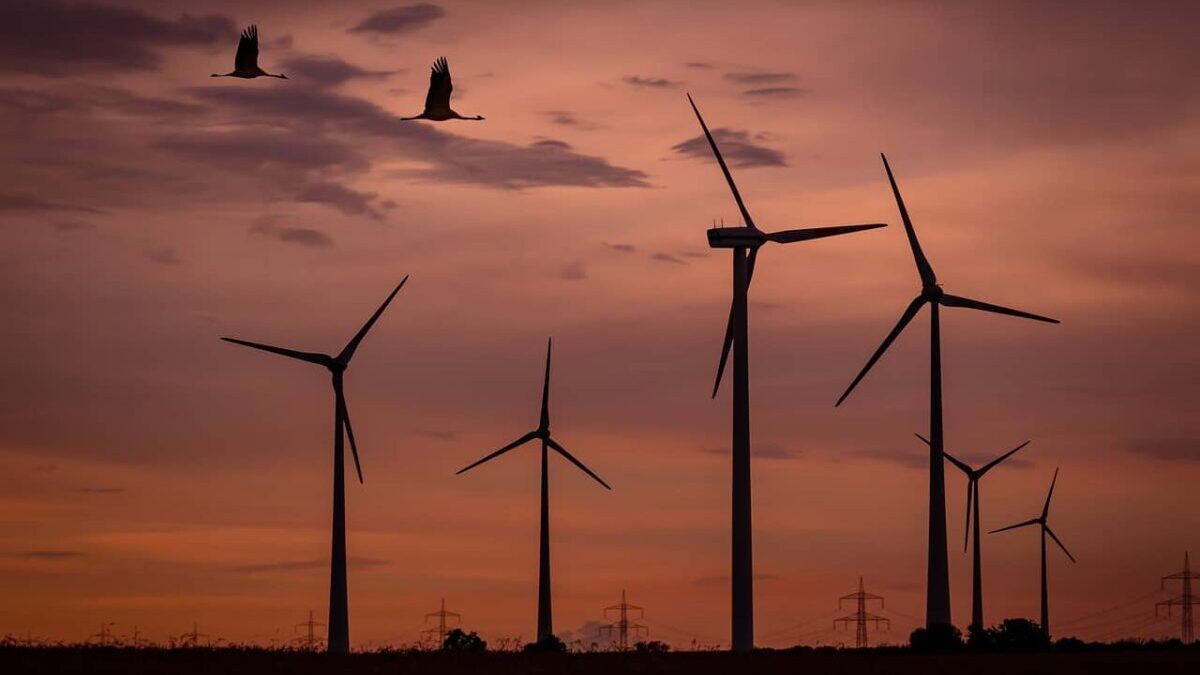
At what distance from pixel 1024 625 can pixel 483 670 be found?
47.5 metres

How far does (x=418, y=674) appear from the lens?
299 ft

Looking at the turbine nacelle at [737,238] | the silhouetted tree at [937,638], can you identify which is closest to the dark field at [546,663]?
the silhouetted tree at [937,638]

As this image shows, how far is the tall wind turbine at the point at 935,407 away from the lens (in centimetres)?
12212

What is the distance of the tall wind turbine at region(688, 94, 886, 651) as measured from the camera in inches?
4656

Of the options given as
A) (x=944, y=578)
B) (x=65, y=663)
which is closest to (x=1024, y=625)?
(x=944, y=578)

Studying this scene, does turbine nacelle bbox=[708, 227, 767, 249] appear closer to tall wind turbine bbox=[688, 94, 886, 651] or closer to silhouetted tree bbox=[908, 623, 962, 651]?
tall wind turbine bbox=[688, 94, 886, 651]

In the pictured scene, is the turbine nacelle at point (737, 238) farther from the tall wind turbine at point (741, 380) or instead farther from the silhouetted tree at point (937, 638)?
the silhouetted tree at point (937, 638)

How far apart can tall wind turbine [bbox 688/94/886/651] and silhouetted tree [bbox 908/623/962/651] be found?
878cm

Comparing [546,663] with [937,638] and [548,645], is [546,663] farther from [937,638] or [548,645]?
[548,645]

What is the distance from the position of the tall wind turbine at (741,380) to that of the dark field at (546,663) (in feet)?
33.3

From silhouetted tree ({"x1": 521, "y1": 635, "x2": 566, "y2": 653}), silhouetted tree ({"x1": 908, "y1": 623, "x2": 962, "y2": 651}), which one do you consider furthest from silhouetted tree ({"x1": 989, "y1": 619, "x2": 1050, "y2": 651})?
silhouetted tree ({"x1": 521, "y1": 635, "x2": 566, "y2": 653})

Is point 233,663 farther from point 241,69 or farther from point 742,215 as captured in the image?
point 742,215

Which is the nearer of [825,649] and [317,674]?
[317,674]

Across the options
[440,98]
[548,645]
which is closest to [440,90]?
[440,98]
